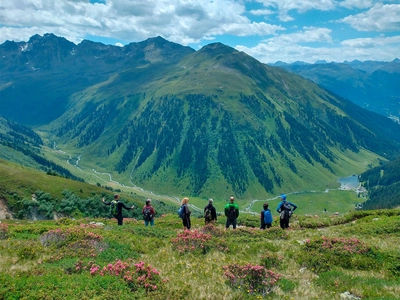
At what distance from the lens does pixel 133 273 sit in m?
16.7

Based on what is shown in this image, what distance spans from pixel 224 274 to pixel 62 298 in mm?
8896

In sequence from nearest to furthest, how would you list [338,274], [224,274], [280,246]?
1. [224,274]
2. [338,274]
3. [280,246]

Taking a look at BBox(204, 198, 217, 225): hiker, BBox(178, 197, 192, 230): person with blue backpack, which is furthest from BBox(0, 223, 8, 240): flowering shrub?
BBox(204, 198, 217, 225): hiker

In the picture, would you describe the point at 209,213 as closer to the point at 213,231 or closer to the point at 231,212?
the point at 231,212

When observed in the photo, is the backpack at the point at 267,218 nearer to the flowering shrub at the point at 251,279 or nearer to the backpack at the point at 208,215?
the backpack at the point at 208,215

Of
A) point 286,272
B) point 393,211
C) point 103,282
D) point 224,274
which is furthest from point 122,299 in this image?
point 393,211

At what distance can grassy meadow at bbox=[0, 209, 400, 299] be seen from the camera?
15.5m

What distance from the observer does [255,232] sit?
31000 millimetres

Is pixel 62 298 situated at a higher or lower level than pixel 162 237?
higher

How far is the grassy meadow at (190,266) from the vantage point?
15.5 m

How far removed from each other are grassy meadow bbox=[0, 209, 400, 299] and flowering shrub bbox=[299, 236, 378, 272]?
67 mm

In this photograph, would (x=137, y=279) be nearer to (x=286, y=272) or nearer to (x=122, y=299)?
(x=122, y=299)

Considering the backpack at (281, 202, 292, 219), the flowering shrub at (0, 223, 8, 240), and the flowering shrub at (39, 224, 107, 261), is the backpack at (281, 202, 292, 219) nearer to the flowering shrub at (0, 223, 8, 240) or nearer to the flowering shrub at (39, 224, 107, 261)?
the flowering shrub at (39, 224, 107, 261)

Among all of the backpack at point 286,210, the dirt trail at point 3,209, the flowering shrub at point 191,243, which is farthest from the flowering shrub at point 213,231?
the dirt trail at point 3,209
